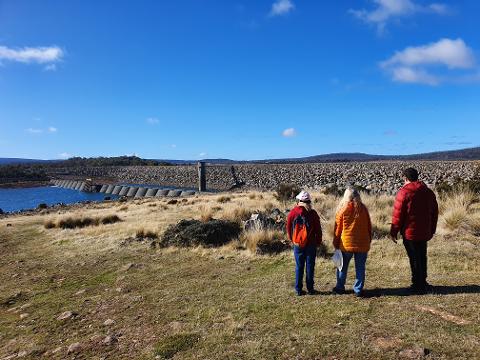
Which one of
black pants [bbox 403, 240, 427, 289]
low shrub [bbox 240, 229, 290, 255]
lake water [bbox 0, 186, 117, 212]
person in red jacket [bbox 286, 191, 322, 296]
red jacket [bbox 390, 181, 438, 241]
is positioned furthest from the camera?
lake water [bbox 0, 186, 117, 212]

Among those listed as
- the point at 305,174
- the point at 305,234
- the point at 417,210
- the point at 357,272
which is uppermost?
the point at 417,210

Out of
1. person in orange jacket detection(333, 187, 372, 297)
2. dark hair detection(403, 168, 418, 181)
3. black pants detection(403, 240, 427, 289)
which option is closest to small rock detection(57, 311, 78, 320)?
→ person in orange jacket detection(333, 187, 372, 297)

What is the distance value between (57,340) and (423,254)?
5.79 m

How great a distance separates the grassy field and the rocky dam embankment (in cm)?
1594

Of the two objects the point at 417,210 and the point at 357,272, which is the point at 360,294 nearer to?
the point at 357,272

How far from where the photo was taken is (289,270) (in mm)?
8953

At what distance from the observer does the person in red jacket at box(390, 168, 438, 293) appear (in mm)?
6488

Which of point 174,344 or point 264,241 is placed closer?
point 174,344

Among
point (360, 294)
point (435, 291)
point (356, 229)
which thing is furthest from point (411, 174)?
point (360, 294)

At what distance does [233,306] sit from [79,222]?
46.8 ft

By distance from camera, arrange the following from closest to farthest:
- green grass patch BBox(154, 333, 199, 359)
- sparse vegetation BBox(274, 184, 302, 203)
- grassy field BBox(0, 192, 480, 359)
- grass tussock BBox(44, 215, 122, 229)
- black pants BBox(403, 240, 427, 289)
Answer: grassy field BBox(0, 192, 480, 359) < green grass patch BBox(154, 333, 199, 359) < black pants BBox(403, 240, 427, 289) < grass tussock BBox(44, 215, 122, 229) < sparse vegetation BBox(274, 184, 302, 203)

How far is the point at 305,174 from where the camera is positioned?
176 ft

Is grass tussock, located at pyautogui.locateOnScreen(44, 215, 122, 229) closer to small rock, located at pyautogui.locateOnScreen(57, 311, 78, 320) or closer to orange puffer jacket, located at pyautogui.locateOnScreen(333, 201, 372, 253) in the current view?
small rock, located at pyautogui.locateOnScreen(57, 311, 78, 320)

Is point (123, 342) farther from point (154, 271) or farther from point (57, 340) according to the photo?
point (154, 271)
